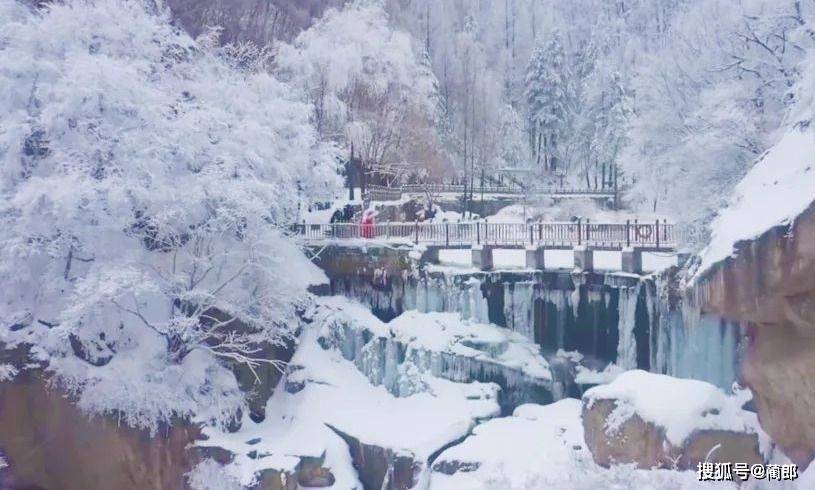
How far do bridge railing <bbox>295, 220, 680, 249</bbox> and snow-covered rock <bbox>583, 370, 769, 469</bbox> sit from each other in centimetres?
732

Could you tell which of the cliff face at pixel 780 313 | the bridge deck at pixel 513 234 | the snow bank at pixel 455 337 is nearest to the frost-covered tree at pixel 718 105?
the bridge deck at pixel 513 234

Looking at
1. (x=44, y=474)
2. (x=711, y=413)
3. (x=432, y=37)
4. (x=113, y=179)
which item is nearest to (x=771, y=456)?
(x=711, y=413)

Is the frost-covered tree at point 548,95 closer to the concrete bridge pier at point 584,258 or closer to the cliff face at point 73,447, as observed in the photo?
the concrete bridge pier at point 584,258

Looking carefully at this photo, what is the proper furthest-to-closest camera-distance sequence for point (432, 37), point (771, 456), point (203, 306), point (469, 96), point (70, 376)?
point (432, 37), point (469, 96), point (203, 306), point (70, 376), point (771, 456)

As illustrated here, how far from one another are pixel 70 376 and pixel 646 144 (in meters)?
17.7

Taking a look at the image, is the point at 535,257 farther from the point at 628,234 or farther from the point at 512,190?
the point at 512,190

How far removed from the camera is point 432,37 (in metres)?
45.9

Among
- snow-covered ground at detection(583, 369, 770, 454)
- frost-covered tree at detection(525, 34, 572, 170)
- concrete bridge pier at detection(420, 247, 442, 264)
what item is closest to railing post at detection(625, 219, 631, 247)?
concrete bridge pier at detection(420, 247, 442, 264)

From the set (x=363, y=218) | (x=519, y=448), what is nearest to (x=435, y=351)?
(x=519, y=448)

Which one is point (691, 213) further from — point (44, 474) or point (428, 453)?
point (44, 474)

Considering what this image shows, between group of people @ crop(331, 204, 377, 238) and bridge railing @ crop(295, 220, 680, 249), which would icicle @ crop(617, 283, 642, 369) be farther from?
group of people @ crop(331, 204, 377, 238)

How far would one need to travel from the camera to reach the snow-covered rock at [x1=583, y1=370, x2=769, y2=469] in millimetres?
9711

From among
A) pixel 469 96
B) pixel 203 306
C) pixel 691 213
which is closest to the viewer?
pixel 203 306

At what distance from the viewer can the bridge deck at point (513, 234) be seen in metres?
17.6
